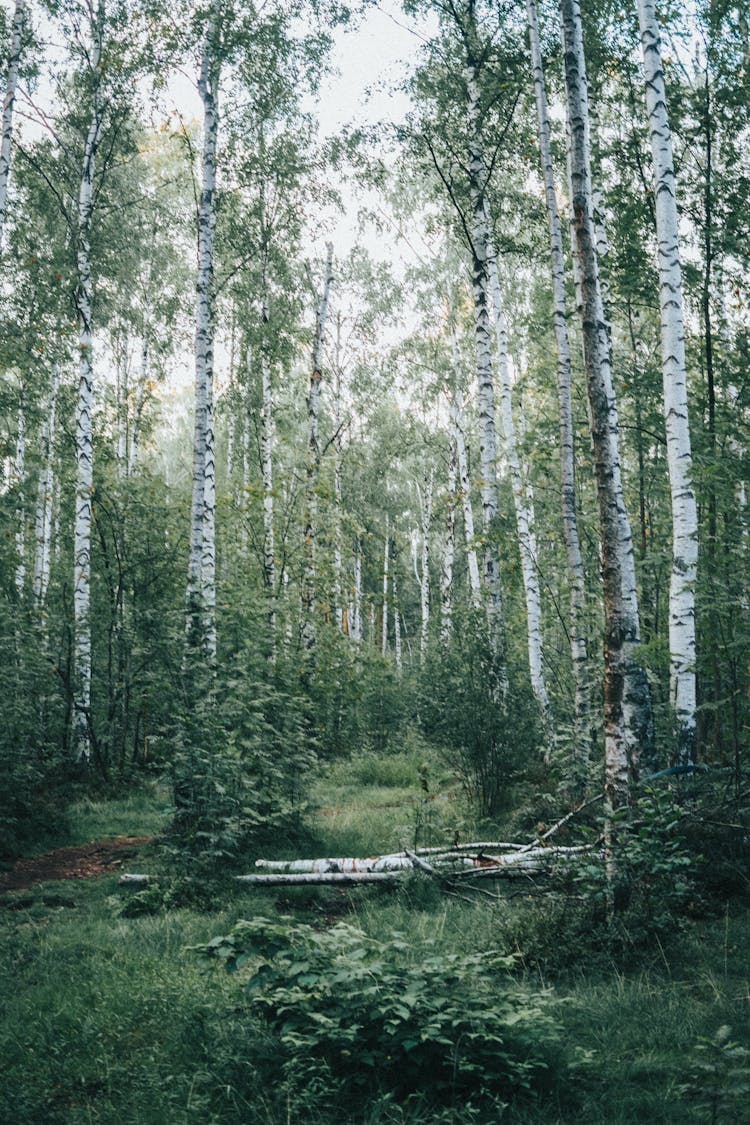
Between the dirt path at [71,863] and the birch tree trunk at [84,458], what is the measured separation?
415 centimetres

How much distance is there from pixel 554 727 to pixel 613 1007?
7.06m

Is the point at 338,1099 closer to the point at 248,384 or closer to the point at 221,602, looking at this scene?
the point at 221,602

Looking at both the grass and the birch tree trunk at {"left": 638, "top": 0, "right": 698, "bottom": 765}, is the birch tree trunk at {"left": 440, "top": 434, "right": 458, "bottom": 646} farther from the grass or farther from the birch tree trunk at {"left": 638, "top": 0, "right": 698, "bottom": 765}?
the grass

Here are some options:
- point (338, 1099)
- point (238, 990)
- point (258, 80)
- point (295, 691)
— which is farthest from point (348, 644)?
point (338, 1099)

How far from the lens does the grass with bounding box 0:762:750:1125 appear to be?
11.0 feet

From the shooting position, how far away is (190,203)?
26.6 metres


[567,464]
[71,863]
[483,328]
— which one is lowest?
[71,863]

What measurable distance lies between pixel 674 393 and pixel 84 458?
10.5 meters

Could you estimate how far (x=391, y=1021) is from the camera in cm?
344

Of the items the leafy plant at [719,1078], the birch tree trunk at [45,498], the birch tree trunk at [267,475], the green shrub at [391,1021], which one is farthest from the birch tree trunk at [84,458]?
the leafy plant at [719,1078]

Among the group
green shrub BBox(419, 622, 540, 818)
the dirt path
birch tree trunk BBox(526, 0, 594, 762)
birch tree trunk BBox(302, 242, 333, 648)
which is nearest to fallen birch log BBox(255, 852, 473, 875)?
the dirt path

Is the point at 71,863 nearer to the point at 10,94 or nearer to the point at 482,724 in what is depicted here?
the point at 482,724

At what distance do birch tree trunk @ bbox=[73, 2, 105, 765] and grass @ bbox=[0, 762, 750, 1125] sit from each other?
Answer: 7024 millimetres

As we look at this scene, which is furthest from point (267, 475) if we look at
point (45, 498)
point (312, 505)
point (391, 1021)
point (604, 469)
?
point (391, 1021)
